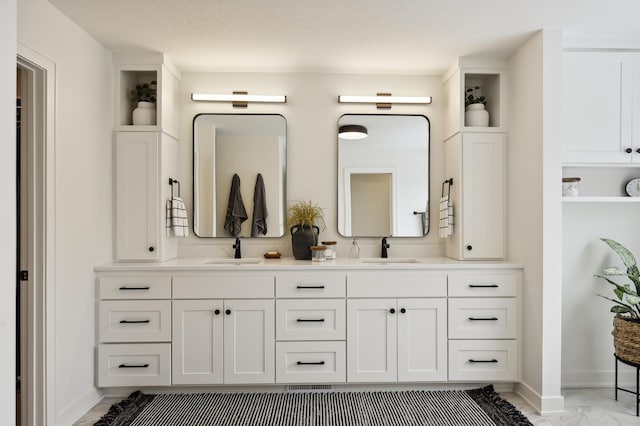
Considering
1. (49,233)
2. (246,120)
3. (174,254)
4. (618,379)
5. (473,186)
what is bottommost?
(618,379)

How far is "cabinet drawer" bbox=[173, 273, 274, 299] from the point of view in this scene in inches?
115

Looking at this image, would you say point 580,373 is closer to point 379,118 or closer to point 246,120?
point 379,118

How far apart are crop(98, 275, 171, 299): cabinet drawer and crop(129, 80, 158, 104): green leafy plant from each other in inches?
51.1

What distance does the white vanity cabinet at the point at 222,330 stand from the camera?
292 centimetres

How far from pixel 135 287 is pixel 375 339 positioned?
164cm

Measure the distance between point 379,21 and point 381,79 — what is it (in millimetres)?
960

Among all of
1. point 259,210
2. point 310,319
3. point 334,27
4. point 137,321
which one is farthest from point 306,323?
point 334,27

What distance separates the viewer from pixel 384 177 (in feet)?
11.6

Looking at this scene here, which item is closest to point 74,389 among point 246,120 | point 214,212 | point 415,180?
point 214,212

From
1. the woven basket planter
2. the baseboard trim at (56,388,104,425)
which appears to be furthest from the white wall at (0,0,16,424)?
the woven basket planter

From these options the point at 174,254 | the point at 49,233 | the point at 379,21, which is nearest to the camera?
the point at 49,233

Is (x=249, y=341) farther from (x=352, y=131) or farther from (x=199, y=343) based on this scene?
(x=352, y=131)

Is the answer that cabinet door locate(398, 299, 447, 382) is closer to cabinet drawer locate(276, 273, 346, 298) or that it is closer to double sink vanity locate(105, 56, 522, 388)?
double sink vanity locate(105, 56, 522, 388)

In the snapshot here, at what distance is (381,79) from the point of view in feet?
11.7
